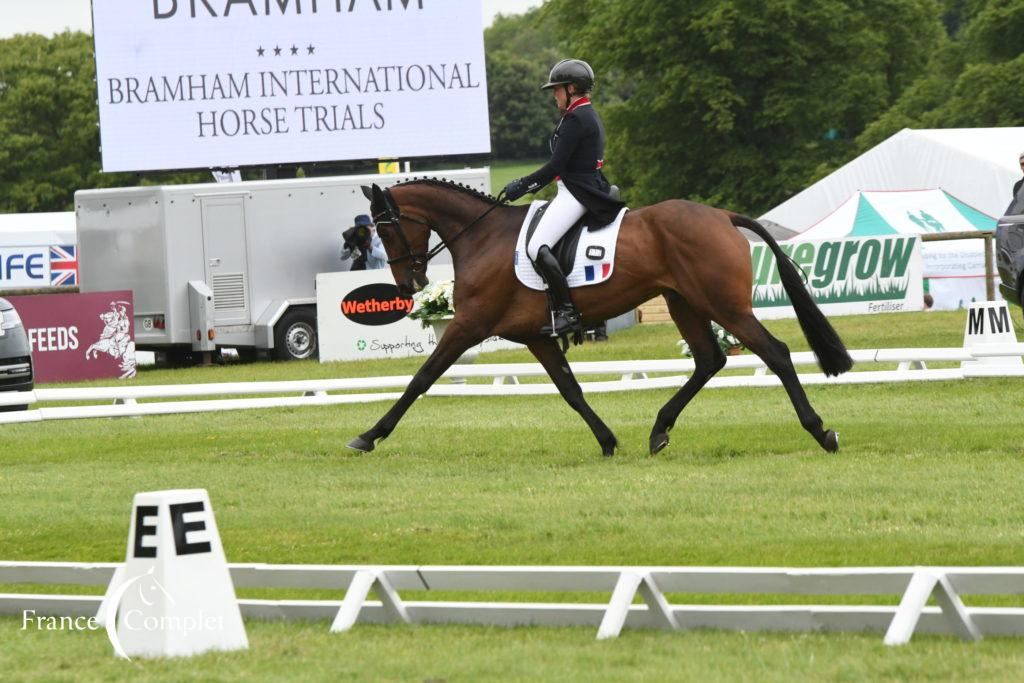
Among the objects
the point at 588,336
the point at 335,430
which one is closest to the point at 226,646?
the point at 335,430

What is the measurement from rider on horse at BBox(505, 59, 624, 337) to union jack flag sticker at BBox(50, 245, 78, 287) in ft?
120

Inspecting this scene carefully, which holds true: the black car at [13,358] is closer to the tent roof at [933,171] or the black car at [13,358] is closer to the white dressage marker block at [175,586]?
the white dressage marker block at [175,586]

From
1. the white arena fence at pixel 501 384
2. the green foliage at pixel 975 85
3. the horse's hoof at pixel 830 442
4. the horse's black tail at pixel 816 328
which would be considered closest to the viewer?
the horse's hoof at pixel 830 442

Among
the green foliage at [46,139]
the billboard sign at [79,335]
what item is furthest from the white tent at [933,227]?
the green foliage at [46,139]

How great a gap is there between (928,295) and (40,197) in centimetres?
5602

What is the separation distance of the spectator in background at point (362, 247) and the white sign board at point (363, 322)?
1416 millimetres

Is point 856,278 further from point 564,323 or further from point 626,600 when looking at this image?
point 626,600

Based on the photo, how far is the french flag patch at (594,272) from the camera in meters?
12.1

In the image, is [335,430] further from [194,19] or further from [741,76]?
[741,76]

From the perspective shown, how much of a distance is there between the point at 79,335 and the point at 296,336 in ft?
13.5

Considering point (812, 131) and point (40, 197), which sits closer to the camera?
point (812, 131)

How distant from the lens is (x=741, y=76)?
178ft

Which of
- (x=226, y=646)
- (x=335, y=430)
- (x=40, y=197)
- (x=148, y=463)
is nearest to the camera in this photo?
(x=226, y=646)

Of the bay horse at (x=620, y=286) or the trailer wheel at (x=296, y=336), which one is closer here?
the bay horse at (x=620, y=286)
